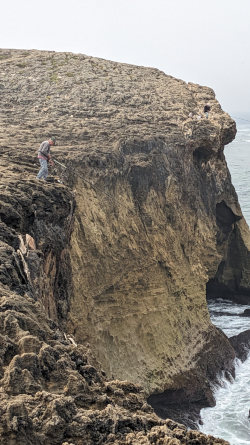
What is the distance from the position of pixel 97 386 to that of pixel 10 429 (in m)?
1.86

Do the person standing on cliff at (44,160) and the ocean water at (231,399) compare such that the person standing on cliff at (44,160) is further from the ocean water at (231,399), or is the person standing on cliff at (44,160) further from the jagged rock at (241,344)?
the jagged rock at (241,344)

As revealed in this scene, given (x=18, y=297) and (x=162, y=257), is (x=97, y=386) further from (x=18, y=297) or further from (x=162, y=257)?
(x=162, y=257)

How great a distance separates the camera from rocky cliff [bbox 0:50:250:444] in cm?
807

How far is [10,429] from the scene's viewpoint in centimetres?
645

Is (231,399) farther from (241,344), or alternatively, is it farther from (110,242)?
(110,242)

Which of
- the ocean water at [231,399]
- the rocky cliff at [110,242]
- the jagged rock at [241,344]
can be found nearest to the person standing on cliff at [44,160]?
the rocky cliff at [110,242]

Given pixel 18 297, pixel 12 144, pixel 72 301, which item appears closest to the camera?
pixel 18 297

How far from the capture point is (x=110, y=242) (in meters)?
24.3

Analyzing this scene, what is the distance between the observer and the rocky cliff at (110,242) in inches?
318

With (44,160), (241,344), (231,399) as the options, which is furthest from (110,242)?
(241,344)

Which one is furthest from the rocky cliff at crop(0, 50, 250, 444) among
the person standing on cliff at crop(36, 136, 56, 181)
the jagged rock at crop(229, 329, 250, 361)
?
the jagged rock at crop(229, 329, 250, 361)

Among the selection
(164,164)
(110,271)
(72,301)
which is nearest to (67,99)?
(164,164)

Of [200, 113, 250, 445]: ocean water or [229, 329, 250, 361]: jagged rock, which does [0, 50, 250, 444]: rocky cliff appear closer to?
[200, 113, 250, 445]: ocean water

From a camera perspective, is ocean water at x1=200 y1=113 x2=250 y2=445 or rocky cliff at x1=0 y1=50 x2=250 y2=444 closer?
rocky cliff at x1=0 y1=50 x2=250 y2=444
